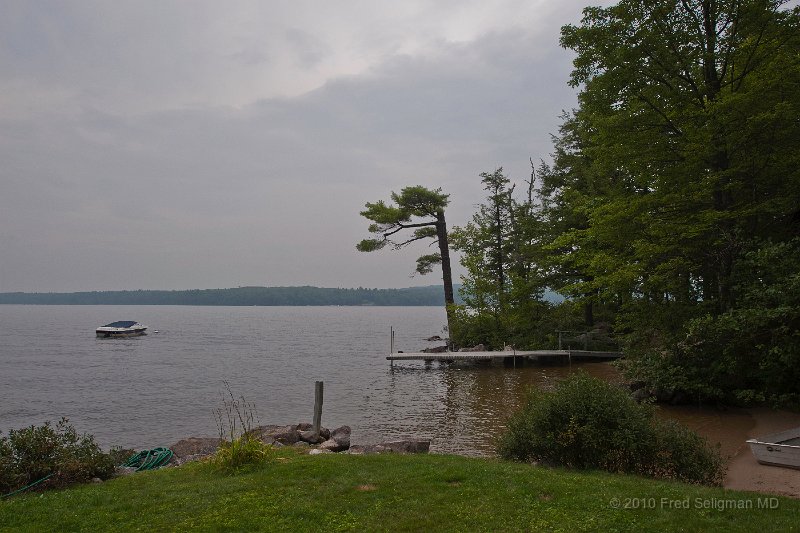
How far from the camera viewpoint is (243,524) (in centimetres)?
596

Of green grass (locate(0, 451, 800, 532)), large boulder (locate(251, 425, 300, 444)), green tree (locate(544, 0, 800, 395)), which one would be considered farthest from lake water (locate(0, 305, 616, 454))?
green tree (locate(544, 0, 800, 395))

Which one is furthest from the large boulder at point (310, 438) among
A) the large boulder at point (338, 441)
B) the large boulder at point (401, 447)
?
the large boulder at point (401, 447)

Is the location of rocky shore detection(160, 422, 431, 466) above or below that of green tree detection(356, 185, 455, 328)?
below

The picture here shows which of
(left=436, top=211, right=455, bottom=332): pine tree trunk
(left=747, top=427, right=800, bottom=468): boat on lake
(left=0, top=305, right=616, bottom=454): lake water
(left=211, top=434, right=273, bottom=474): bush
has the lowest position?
(left=0, top=305, right=616, bottom=454): lake water

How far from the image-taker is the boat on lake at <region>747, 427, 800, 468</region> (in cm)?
930

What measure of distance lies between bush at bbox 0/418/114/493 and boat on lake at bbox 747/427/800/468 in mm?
12601

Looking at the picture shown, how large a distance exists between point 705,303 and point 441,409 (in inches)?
390

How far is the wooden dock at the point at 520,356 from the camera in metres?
30.4

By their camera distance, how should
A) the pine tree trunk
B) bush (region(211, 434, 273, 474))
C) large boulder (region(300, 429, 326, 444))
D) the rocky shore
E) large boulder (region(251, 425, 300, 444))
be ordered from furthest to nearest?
the pine tree trunk, large boulder (region(300, 429, 326, 444)), large boulder (region(251, 425, 300, 444)), the rocky shore, bush (region(211, 434, 273, 474))

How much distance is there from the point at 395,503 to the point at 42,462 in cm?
633

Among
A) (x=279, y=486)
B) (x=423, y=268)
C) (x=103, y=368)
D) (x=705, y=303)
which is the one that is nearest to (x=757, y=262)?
(x=705, y=303)

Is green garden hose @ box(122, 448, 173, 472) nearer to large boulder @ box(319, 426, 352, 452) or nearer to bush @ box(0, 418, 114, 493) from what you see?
bush @ box(0, 418, 114, 493)

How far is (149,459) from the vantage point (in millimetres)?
12367

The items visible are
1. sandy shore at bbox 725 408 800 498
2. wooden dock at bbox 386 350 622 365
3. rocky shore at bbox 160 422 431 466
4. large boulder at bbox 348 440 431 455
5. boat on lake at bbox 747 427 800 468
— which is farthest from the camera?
wooden dock at bbox 386 350 622 365
